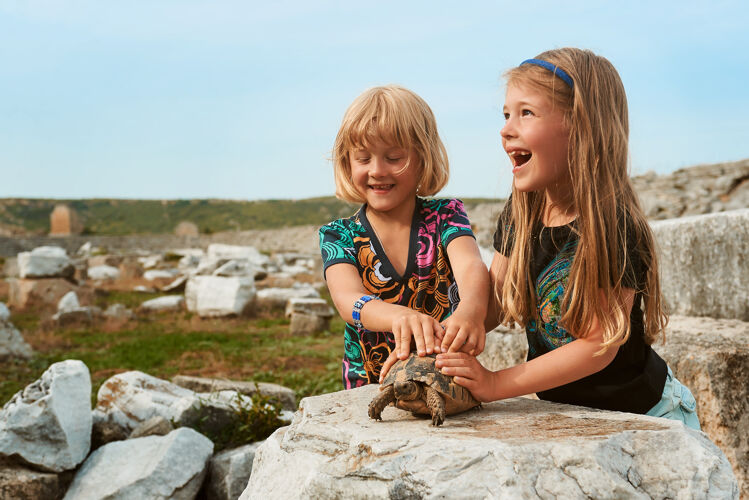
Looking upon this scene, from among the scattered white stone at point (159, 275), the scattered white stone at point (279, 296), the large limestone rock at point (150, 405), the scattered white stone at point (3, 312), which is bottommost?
the scattered white stone at point (159, 275)

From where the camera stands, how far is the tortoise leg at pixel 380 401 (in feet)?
6.36

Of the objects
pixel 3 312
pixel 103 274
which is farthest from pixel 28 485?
pixel 103 274

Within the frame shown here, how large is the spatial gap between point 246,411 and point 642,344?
9.11 feet

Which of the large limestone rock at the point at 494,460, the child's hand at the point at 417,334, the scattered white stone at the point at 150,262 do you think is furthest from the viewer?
the scattered white stone at the point at 150,262

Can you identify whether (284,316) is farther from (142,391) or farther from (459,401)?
(459,401)

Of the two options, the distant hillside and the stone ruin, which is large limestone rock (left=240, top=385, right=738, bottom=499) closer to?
the stone ruin

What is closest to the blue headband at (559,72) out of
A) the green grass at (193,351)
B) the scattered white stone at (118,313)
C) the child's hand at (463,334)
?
the child's hand at (463,334)

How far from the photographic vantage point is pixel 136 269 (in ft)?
68.4

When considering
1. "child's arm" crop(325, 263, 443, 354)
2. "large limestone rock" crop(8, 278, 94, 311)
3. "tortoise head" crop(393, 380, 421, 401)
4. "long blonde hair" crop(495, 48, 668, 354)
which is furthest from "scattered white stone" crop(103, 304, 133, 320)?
"long blonde hair" crop(495, 48, 668, 354)

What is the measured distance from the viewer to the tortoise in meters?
1.93


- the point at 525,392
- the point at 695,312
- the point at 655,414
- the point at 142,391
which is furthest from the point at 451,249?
the point at 142,391

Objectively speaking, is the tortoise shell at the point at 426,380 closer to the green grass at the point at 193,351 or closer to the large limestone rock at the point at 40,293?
the green grass at the point at 193,351

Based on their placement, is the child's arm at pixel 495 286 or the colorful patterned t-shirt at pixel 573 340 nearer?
the colorful patterned t-shirt at pixel 573 340

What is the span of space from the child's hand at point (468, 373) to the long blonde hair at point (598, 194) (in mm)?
311
